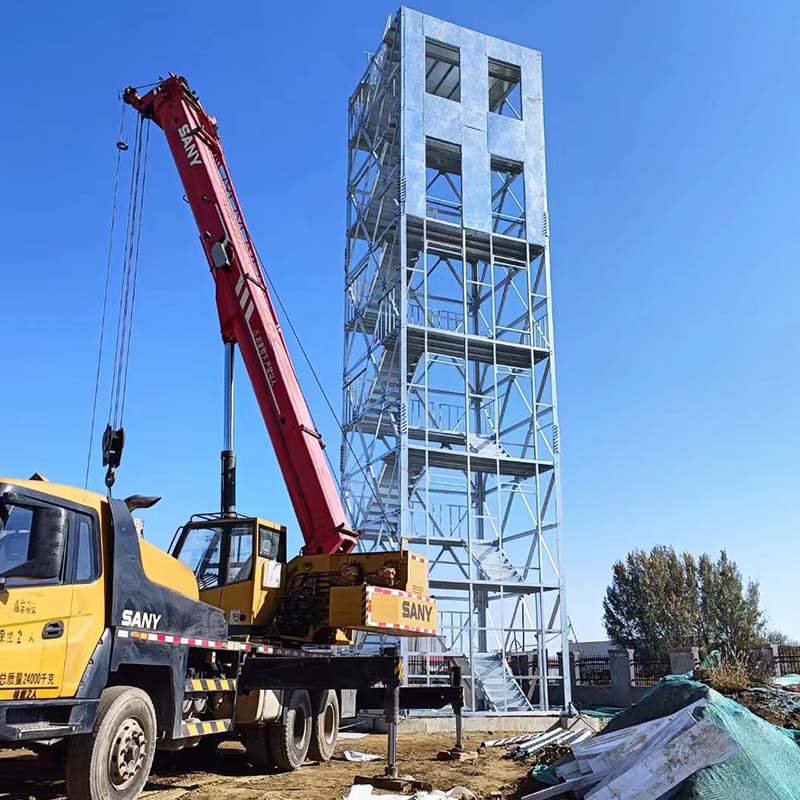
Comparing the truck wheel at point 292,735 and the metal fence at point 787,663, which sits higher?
the metal fence at point 787,663

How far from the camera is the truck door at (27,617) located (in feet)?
22.4

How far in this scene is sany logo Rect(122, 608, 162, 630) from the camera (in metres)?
8.18

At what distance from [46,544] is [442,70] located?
25.1 metres

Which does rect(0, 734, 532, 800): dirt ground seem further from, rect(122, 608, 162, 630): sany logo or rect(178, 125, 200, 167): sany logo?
rect(178, 125, 200, 167): sany logo

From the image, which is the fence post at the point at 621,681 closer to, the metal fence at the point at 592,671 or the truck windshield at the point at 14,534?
the metal fence at the point at 592,671

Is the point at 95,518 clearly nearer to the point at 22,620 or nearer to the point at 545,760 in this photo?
the point at 22,620

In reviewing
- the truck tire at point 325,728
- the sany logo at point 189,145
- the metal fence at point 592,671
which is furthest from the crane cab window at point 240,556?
the metal fence at point 592,671

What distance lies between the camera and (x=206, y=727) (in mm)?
9781

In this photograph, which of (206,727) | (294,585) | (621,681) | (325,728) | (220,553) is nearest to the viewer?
(206,727)

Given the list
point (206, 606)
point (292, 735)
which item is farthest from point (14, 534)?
point (292, 735)

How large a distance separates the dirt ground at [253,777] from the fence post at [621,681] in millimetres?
12094

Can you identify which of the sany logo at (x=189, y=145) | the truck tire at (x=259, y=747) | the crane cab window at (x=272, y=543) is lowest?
the truck tire at (x=259, y=747)

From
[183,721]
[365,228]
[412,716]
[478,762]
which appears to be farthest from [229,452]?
[365,228]

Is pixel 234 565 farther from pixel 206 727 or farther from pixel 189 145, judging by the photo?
pixel 189 145
